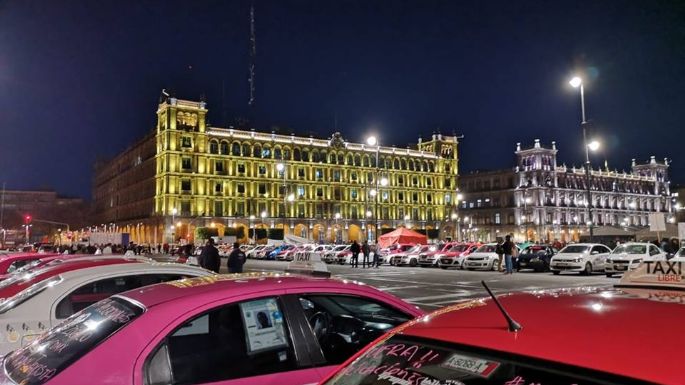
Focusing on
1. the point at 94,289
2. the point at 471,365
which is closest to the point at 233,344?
the point at 471,365

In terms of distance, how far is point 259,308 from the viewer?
343 centimetres

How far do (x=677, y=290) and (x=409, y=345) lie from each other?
4.13 feet

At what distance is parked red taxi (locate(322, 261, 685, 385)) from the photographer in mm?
1476

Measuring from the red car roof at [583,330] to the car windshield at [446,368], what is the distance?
26 millimetres

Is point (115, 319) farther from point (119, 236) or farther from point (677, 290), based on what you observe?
point (119, 236)

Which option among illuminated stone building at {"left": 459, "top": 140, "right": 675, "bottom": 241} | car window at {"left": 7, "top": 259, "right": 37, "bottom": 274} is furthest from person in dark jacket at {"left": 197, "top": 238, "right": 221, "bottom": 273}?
illuminated stone building at {"left": 459, "top": 140, "right": 675, "bottom": 241}

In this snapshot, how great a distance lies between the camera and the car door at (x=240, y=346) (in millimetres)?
3143

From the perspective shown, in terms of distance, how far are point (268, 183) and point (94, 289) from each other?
8142 centimetres

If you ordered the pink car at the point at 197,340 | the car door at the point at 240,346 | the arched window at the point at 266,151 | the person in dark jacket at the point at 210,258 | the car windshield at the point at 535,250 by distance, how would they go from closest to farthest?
the pink car at the point at 197,340 < the car door at the point at 240,346 < the person in dark jacket at the point at 210,258 < the car windshield at the point at 535,250 < the arched window at the point at 266,151

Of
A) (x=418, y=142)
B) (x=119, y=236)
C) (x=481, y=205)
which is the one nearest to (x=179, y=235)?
(x=119, y=236)

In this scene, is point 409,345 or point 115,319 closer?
point 409,345

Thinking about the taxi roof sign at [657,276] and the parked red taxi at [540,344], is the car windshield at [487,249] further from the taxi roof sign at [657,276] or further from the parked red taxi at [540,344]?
the parked red taxi at [540,344]

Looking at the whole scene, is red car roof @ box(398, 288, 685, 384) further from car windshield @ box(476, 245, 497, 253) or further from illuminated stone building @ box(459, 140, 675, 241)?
illuminated stone building @ box(459, 140, 675, 241)

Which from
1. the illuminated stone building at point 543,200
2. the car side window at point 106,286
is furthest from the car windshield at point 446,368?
the illuminated stone building at point 543,200
